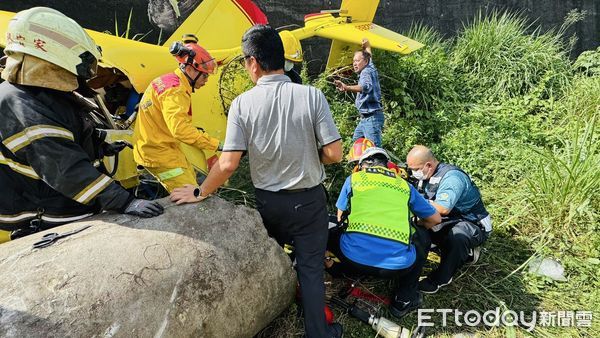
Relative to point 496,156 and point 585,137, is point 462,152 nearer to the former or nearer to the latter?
point 496,156

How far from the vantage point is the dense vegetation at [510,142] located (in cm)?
332

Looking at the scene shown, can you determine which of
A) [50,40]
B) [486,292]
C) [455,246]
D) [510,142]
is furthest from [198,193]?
[510,142]

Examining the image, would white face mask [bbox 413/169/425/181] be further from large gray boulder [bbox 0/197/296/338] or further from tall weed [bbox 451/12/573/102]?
tall weed [bbox 451/12/573/102]

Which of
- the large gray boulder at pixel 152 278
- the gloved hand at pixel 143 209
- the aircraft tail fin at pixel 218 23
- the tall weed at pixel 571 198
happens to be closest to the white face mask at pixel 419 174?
the tall weed at pixel 571 198

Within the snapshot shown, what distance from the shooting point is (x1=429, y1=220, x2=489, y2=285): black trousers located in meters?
3.22

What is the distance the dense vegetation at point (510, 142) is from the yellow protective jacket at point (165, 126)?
4.96ft

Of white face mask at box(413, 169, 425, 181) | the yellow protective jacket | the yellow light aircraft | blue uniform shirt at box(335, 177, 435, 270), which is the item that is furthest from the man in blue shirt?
the yellow protective jacket

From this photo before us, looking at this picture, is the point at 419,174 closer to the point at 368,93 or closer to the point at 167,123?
the point at 368,93

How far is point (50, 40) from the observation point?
7.14 feet

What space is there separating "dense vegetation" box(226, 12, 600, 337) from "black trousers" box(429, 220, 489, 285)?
7.4 inches

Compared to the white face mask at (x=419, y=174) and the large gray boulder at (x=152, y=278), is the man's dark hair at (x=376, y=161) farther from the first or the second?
the large gray boulder at (x=152, y=278)

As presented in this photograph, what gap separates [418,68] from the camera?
641cm

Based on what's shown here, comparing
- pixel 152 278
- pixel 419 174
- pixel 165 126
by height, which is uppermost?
pixel 165 126

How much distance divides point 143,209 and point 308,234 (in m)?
1.00
